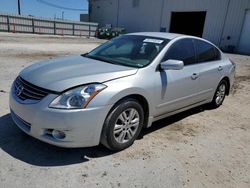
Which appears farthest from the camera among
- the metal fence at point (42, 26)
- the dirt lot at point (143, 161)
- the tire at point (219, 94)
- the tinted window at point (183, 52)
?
the metal fence at point (42, 26)

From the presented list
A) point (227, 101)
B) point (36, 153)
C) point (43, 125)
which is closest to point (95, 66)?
point (43, 125)

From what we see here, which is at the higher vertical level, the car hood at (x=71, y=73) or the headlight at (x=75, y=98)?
the car hood at (x=71, y=73)

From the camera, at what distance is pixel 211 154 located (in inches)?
127

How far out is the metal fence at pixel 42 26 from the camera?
88.3 ft

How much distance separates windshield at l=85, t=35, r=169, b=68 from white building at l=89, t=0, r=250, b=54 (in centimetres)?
2065

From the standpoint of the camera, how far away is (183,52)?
12.7ft

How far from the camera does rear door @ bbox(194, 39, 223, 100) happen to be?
4188 millimetres

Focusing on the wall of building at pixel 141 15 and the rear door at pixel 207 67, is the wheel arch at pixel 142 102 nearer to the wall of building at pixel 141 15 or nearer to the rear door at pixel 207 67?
the rear door at pixel 207 67

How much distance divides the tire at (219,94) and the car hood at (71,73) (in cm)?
267

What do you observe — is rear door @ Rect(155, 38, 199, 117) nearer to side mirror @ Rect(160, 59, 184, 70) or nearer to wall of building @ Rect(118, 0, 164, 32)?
side mirror @ Rect(160, 59, 184, 70)

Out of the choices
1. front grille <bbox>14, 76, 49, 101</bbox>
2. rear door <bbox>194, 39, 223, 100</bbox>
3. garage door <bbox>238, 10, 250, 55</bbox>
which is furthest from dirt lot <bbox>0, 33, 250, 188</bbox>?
garage door <bbox>238, 10, 250, 55</bbox>

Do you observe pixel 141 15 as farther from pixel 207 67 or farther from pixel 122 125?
pixel 122 125

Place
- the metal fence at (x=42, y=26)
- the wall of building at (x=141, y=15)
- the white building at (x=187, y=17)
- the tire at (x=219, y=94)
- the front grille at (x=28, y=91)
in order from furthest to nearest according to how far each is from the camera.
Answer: the wall of building at (x=141, y=15) → the metal fence at (x=42, y=26) → the white building at (x=187, y=17) → the tire at (x=219, y=94) → the front grille at (x=28, y=91)

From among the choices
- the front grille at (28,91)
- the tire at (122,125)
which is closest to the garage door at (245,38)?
the tire at (122,125)
